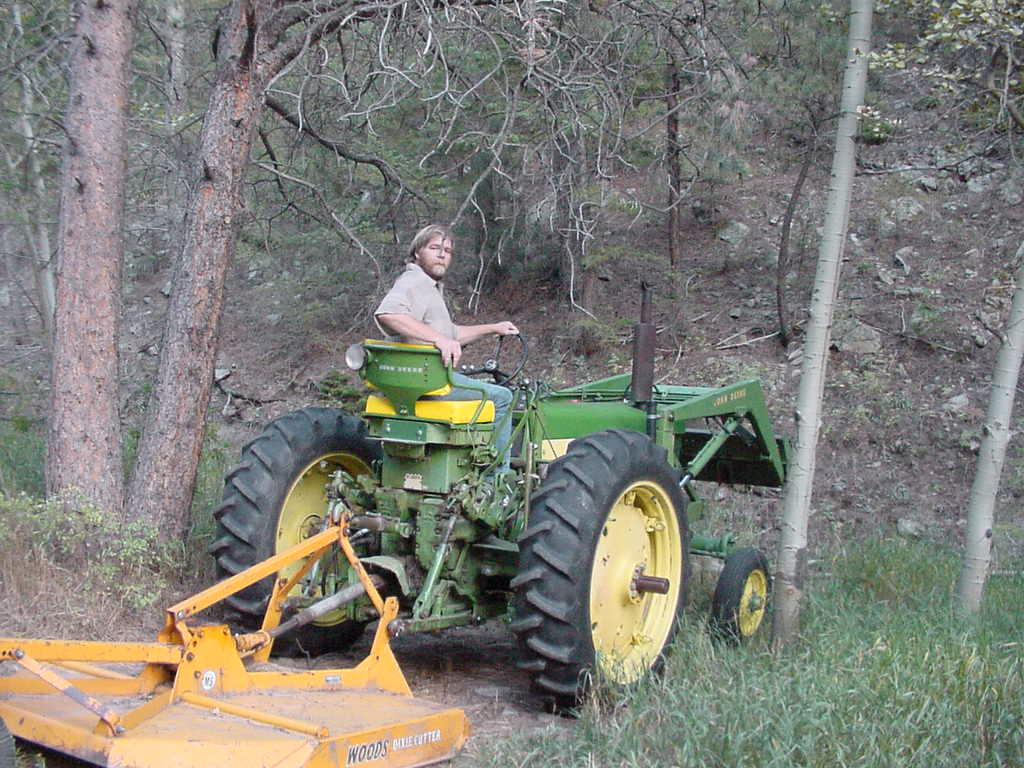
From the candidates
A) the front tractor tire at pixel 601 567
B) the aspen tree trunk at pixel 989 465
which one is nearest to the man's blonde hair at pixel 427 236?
the front tractor tire at pixel 601 567

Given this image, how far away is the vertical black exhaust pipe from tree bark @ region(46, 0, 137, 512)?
3188mm

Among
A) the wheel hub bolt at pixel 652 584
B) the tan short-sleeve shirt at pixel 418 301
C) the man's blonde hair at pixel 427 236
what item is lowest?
the wheel hub bolt at pixel 652 584

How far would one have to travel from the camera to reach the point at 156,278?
65.2 ft

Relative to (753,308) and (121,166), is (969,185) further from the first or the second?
(121,166)

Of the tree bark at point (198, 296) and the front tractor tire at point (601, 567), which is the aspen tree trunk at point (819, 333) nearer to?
the front tractor tire at point (601, 567)

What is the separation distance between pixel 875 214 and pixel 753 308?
240cm

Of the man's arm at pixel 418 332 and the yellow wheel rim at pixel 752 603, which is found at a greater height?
the man's arm at pixel 418 332

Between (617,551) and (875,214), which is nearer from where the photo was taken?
(617,551)

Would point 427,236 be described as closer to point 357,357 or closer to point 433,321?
point 433,321

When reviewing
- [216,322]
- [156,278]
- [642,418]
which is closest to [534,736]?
[642,418]

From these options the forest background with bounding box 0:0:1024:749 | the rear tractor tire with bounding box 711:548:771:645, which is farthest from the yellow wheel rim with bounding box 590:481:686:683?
the forest background with bounding box 0:0:1024:749

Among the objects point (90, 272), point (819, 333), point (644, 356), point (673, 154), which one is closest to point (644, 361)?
point (644, 356)

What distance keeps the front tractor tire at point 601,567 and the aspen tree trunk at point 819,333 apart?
0.59m

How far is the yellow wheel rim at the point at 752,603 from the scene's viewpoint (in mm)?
5898
